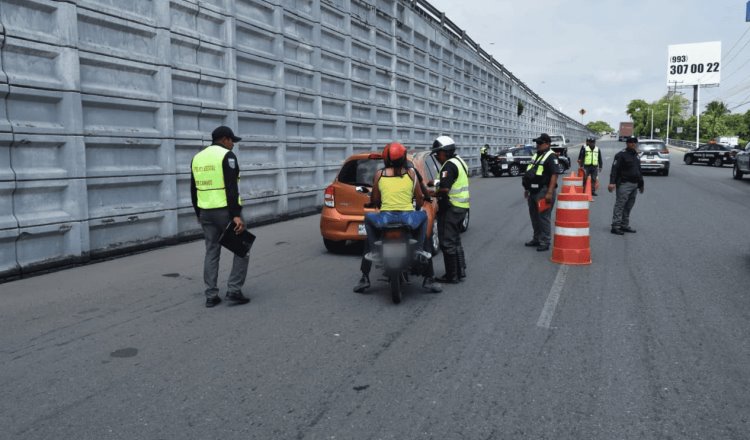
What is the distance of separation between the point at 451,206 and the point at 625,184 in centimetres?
543

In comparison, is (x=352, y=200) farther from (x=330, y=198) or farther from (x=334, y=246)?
(x=334, y=246)

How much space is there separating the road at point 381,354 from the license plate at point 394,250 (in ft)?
1.78

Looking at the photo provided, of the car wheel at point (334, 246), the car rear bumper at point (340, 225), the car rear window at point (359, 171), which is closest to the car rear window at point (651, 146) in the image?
the car rear window at point (359, 171)

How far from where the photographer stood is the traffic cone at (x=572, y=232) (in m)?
8.05

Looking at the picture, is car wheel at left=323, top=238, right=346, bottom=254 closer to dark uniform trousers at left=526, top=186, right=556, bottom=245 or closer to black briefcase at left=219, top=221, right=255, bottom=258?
black briefcase at left=219, top=221, right=255, bottom=258

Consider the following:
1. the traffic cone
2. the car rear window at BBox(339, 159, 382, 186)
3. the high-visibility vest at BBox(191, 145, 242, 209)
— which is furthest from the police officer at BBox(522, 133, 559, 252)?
the high-visibility vest at BBox(191, 145, 242, 209)

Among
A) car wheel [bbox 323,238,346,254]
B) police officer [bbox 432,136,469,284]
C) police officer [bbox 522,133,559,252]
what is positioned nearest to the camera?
police officer [bbox 432,136,469,284]

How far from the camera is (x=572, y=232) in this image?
8070 mm

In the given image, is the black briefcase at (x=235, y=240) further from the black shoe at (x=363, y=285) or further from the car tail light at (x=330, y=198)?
the car tail light at (x=330, y=198)

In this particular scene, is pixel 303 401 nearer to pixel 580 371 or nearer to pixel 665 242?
pixel 580 371

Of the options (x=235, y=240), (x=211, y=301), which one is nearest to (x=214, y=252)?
(x=235, y=240)

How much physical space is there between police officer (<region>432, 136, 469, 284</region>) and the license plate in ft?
3.63

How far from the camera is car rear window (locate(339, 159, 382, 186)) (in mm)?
8617

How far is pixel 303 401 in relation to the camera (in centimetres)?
368
